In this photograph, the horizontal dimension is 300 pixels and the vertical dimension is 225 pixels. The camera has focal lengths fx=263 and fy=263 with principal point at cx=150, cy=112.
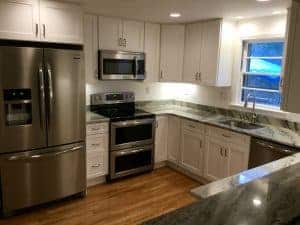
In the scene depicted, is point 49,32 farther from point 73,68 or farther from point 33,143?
point 33,143

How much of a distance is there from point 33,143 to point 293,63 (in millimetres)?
2591

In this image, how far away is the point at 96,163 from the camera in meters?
3.63

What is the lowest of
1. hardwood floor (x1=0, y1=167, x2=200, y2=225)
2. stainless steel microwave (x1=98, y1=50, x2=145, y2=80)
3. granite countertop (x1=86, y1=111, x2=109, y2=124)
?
hardwood floor (x1=0, y1=167, x2=200, y2=225)

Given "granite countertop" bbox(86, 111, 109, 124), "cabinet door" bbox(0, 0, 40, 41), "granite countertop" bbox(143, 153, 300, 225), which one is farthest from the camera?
"granite countertop" bbox(86, 111, 109, 124)

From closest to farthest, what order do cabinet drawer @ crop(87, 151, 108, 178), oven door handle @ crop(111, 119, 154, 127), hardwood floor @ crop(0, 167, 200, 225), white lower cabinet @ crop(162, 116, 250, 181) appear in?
hardwood floor @ crop(0, 167, 200, 225) < white lower cabinet @ crop(162, 116, 250, 181) < cabinet drawer @ crop(87, 151, 108, 178) < oven door handle @ crop(111, 119, 154, 127)

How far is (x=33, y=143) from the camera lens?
9.41 ft

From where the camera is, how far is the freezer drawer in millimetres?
2824

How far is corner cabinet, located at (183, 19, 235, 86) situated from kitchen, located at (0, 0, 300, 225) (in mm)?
20

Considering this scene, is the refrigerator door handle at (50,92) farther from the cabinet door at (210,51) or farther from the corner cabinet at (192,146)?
the cabinet door at (210,51)

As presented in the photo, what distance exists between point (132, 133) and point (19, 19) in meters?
2.04

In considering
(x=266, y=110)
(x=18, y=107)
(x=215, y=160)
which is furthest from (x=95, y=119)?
(x=266, y=110)

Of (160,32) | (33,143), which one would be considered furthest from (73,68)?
(160,32)

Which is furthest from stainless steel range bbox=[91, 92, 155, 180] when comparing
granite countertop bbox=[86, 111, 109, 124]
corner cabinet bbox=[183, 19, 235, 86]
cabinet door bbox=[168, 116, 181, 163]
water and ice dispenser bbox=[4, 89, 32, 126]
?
water and ice dispenser bbox=[4, 89, 32, 126]

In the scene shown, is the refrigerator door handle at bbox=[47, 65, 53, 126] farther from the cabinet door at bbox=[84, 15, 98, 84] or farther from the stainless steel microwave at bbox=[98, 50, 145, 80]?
the stainless steel microwave at bbox=[98, 50, 145, 80]
